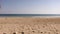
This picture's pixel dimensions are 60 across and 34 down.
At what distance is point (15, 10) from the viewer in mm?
415

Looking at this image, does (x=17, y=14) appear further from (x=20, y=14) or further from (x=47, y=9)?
(x=47, y=9)

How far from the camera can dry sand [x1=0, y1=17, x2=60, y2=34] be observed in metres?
0.32

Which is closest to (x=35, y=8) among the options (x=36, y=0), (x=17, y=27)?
(x=36, y=0)

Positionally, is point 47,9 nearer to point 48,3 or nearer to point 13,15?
point 48,3

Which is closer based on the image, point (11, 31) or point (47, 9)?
point (11, 31)

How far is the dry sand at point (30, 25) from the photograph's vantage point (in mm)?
315

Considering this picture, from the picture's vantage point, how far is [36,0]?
0.43 meters

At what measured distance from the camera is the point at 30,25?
0.34 meters

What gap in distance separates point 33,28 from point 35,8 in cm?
14

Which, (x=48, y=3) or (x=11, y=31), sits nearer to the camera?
(x=11, y=31)

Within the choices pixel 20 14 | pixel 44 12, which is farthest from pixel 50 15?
pixel 20 14

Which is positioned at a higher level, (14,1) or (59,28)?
(14,1)

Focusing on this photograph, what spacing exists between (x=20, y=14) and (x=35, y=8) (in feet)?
0.29

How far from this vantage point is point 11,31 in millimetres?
311
